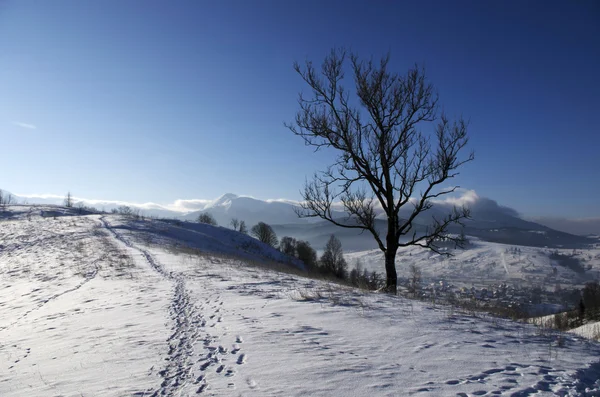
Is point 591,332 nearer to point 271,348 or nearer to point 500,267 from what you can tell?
point 271,348

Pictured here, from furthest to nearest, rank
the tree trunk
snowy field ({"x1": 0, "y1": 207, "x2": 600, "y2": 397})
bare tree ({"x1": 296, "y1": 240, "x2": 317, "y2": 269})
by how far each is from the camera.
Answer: bare tree ({"x1": 296, "y1": 240, "x2": 317, "y2": 269}) → the tree trunk → snowy field ({"x1": 0, "y1": 207, "x2": 600, "y2": 397})

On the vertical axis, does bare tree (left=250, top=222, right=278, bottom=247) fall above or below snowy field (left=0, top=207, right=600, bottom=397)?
below

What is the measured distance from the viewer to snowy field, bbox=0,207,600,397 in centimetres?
362

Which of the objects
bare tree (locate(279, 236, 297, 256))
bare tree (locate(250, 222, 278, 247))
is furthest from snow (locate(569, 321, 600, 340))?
bare tree (locate(250, 222, 278, 247))

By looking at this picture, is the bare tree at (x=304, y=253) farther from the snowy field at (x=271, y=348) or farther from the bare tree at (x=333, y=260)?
the snowy field at (x=271, y=348)

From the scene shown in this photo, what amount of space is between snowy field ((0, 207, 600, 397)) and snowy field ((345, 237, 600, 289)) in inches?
5347

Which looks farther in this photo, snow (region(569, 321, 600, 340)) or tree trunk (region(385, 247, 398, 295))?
tree trunk (region(385, 247, 398, 295))

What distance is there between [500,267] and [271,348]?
657 ft

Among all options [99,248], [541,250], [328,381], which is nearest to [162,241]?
[99,248]

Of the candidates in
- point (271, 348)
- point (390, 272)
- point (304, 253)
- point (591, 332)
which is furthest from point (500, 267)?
point (271, 348)

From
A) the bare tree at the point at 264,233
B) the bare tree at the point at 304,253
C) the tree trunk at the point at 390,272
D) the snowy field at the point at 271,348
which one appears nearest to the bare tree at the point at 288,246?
the bare tree at the point at 304,253

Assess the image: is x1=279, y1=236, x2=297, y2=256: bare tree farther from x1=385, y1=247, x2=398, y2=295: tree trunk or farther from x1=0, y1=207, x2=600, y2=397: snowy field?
x1=0, y1=207, x2=600, y2=397: snowy field

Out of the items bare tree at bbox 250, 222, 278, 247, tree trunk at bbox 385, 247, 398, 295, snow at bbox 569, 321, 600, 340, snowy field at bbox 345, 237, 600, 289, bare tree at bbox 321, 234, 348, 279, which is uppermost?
tree trunk at bbox 385, 247, 398, 295

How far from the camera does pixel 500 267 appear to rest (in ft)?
557
